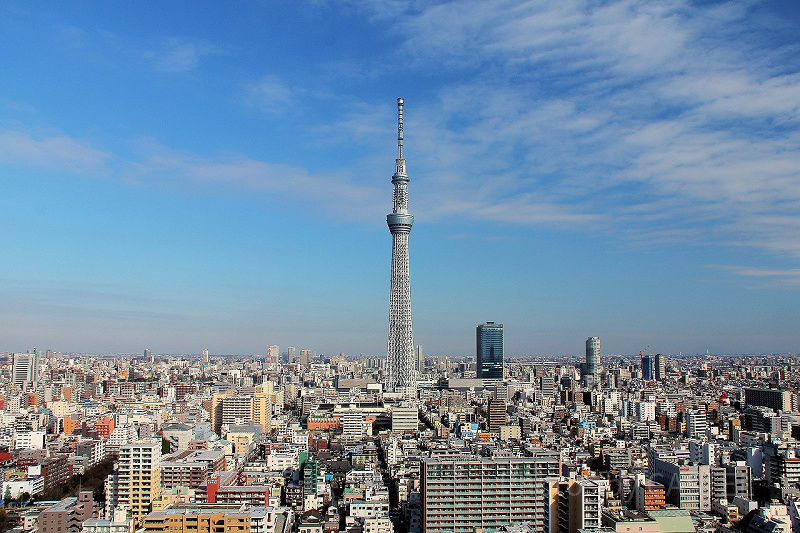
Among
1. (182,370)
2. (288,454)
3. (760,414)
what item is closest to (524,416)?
(760,414)

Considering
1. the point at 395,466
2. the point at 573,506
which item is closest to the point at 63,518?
the point at 395,466

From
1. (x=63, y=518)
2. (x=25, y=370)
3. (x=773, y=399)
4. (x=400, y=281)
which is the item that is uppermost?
(x=400, y=281)

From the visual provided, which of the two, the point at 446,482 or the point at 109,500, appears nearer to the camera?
the point at 446,482

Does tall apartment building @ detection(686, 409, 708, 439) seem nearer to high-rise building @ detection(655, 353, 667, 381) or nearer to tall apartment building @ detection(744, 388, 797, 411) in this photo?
tall apartment building @ detection(744, 388, 797, 411)

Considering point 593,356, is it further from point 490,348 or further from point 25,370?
point 25,370

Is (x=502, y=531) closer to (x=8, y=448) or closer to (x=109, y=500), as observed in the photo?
(x=109, y=500)

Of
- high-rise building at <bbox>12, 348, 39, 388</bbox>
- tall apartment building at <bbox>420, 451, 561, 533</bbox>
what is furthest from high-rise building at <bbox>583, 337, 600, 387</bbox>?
tall apartment building at <bbox>420, 451, 561, 533</bbox>
